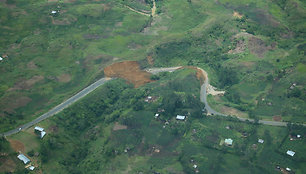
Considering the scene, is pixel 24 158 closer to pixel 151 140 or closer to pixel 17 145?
pixel 17 145

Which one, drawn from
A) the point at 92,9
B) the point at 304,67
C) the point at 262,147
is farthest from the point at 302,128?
the point at 92,9

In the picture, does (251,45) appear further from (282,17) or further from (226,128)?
(226,128)

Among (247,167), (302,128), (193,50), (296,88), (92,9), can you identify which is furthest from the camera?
(92,9)

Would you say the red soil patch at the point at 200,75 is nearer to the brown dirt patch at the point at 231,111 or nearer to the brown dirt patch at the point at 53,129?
the brown dirt patch at the point at 231,111

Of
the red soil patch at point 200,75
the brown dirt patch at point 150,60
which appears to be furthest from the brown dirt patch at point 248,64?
the brown dirt patch at point 150,60

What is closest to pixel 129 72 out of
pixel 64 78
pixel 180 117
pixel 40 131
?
pixel 64 78

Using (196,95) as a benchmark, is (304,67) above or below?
above

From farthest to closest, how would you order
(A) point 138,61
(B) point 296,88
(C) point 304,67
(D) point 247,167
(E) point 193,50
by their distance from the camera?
(E) point 193,50 < (A) point 138,61 < (C) point 304,67 < (B) point 296,88 < (D) point 247,167
